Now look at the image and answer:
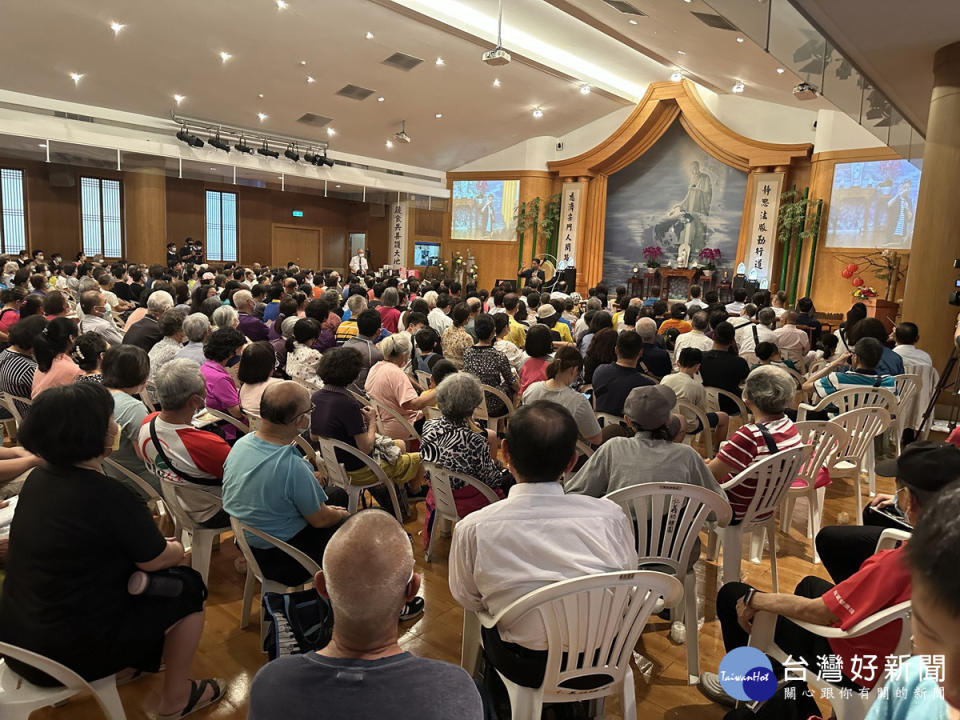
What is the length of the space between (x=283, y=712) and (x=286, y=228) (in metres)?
19.9

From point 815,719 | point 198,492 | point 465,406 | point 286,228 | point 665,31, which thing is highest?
point 665,31

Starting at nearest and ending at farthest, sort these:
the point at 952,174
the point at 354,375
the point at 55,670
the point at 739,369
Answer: the point at 55,670
the point at 354,375
the point at 739,369
the point at 952,174

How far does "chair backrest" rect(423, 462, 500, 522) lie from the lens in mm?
2809

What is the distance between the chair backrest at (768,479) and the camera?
2727 mm

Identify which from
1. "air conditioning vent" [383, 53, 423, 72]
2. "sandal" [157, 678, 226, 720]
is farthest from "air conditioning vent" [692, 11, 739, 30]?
"sandal" [157, 678, 226, 720]

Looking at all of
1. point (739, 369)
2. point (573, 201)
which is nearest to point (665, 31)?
point (739, 369)

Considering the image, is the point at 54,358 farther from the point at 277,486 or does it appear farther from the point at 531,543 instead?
the point at 531,543

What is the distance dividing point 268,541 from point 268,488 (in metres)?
0.21

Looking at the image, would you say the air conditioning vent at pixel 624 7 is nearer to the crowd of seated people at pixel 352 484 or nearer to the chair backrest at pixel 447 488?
the crowd of seated people at pixel 352 484

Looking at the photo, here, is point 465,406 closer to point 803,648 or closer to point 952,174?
point 803,648

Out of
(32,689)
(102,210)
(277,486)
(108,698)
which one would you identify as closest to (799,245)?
(277,486)

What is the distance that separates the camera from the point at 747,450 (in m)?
2.84

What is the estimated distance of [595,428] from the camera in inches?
136

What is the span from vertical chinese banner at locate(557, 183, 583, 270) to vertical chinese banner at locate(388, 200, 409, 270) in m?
5.03
